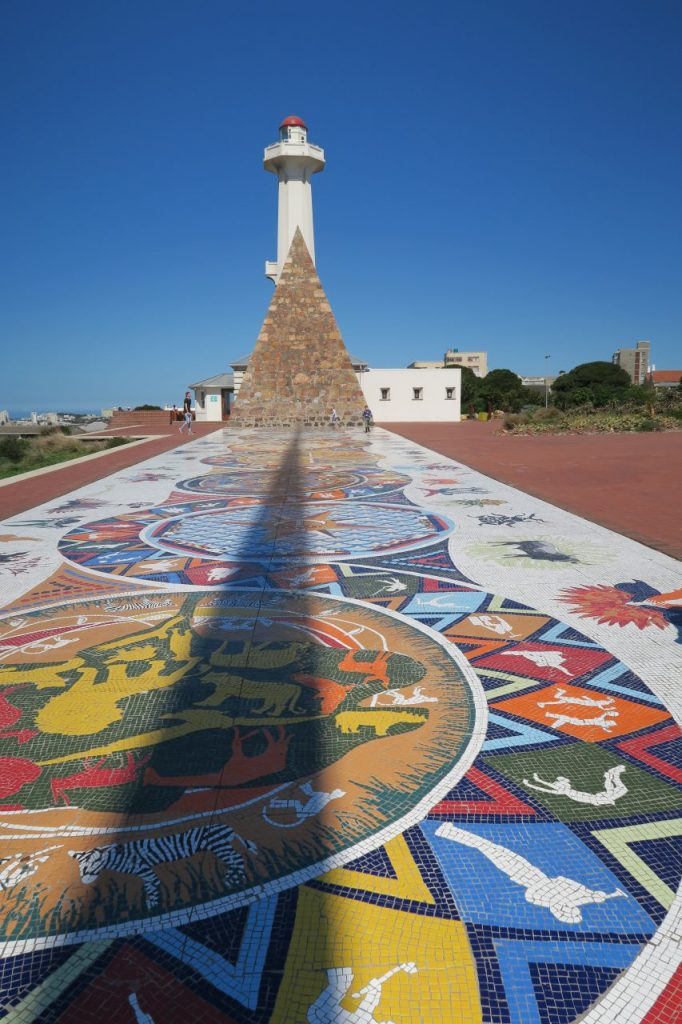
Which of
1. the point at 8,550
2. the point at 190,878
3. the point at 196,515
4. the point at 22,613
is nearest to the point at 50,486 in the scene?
the point at 196,515

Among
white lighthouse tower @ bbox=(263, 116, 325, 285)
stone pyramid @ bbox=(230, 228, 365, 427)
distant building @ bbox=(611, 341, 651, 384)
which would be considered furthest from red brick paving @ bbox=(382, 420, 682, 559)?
distant building @ bbox=(611, 341, 651, 384)

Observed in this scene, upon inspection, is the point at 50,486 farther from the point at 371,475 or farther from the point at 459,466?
the point at 459,466

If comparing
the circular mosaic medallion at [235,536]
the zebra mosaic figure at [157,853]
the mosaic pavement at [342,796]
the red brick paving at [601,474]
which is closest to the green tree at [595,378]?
the red brick paving at [601,474]

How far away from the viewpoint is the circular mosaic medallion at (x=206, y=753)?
1.68 m

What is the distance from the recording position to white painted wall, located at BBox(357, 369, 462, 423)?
29828 mm

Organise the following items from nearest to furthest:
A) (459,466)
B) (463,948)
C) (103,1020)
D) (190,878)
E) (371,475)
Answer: (103,1020) < (463,948) < (190,878) < (371,475) < (459,466)

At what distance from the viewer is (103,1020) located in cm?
130

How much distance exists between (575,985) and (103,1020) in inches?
38.5

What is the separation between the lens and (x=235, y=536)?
5.67 metres

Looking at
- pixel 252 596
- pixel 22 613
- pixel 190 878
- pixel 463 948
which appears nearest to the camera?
pixel 463 948

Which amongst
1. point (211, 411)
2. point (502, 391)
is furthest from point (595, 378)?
point (211, 411)

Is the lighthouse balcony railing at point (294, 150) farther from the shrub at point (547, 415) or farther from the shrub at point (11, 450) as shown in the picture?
the shrub at point (11, 450)

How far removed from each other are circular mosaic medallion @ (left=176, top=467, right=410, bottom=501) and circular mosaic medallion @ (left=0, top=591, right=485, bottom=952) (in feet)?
14.8

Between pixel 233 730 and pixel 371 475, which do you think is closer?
pixel 233 730
